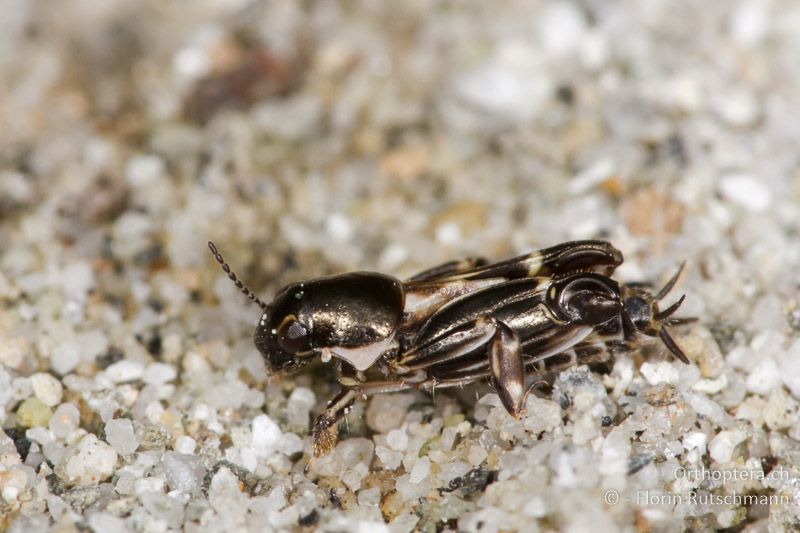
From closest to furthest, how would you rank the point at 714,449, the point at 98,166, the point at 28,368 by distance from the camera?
the point at 714,449 < the point at 28,368 < the point at 98,166

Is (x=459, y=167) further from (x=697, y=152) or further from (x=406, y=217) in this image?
(x=697, y=152)

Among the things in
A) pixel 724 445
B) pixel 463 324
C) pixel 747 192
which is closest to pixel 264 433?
pixel 463 324

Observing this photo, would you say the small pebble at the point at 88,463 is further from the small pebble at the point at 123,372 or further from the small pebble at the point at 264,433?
the small pebble at the point at 264,433

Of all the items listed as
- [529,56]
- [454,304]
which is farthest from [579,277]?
[529,56]

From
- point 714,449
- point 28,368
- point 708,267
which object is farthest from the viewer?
point 708,267

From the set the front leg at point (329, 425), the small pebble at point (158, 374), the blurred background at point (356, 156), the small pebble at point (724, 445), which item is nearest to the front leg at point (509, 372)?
the front leg at point (329, 425)
